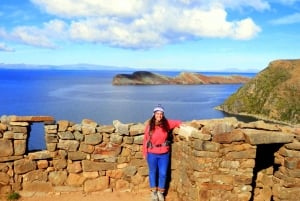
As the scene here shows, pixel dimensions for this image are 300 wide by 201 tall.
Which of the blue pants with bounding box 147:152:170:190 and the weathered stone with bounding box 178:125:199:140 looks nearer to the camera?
the weathered stone with bounding box 178:125:199:140

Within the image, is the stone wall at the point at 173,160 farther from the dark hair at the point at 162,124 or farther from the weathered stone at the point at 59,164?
the dark hair at the point at 162,124

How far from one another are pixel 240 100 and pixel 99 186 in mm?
70430

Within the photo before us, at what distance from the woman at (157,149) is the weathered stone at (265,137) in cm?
195

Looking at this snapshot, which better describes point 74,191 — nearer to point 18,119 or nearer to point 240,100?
point 18,119

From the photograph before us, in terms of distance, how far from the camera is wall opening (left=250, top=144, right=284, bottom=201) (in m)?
9.75

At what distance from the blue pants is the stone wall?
16.5 inches

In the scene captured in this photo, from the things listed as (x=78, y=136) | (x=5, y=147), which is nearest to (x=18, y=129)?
(x=5, y=147)

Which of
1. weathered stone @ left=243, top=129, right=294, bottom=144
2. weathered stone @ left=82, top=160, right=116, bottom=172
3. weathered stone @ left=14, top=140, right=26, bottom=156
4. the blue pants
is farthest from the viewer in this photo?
weathered stone @ left=82, top=160, right=116, bottom=172

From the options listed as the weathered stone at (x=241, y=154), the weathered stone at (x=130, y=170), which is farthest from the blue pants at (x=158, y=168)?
the weathered stone at (x=241, y=154)

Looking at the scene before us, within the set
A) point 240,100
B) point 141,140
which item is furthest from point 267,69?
point 141,140

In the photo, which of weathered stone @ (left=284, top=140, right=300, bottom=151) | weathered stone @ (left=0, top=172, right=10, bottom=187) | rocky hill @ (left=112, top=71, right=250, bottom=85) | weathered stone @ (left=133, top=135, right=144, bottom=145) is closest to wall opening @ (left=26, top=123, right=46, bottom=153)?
weathered stone @ (left=0, top=172, right=10, bottom=187)

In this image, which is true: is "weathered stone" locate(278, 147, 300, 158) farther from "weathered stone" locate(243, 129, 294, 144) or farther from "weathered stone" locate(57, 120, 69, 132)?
"weathered stone" locate(57, 120, 69, 132)

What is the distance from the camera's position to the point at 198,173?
8914 millimetres

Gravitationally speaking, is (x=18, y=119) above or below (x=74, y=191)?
above
